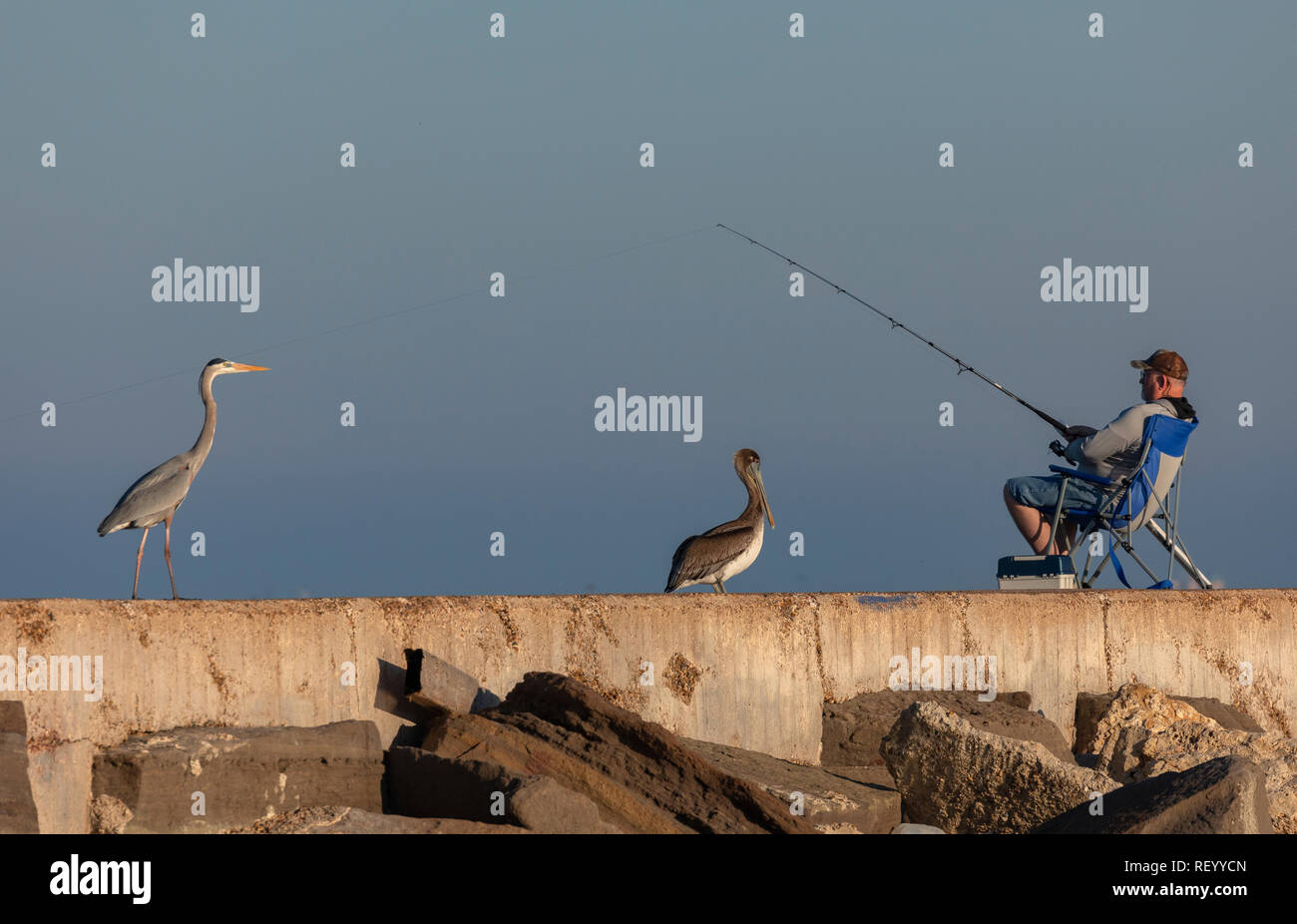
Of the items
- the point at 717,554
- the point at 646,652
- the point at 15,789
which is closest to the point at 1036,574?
the point at 717,554

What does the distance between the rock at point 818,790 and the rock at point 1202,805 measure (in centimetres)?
116

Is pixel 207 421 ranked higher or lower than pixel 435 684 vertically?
higher

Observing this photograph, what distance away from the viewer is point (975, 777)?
8.25 meters

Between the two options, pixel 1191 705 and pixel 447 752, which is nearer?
pixel 447 752

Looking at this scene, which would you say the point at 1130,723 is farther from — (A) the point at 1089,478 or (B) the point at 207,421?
(B) the point at 207,421

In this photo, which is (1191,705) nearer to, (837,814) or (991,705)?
(991,705)

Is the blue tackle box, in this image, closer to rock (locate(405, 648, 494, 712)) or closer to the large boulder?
the large boulder

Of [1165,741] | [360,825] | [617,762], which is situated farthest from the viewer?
[1165,741]

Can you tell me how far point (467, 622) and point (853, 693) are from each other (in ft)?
7.33

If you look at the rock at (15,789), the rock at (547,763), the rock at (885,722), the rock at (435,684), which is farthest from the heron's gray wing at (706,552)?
the rock at (15,789)

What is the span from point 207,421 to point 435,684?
300cm

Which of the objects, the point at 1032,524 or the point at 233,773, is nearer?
the point at 233,773
